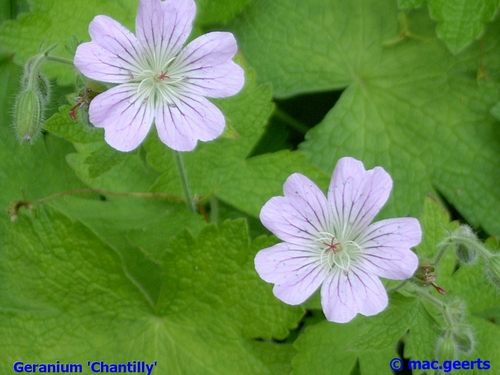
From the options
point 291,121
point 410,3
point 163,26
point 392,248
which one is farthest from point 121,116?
point 410,3

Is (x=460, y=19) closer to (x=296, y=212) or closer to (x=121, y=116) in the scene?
(x=296, y=212)

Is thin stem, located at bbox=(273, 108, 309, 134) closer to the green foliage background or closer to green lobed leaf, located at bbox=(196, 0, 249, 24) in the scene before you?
the green foliage background

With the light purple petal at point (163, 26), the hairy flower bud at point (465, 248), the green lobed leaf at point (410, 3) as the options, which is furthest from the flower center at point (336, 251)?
the green lobed leaf at point (410, 3)

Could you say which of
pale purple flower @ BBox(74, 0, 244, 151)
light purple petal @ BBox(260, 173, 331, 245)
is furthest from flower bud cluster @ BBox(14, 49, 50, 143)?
light purple petal @ BBox(260, 173, 331, 245)

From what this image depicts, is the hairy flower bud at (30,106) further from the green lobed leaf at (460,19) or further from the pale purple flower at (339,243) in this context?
the green lobed leaf at (460,19)

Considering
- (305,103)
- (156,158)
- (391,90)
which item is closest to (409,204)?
(391,90)

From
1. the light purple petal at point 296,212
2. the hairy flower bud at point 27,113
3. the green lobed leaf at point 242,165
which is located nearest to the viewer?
the light purple petal at point 296,212
